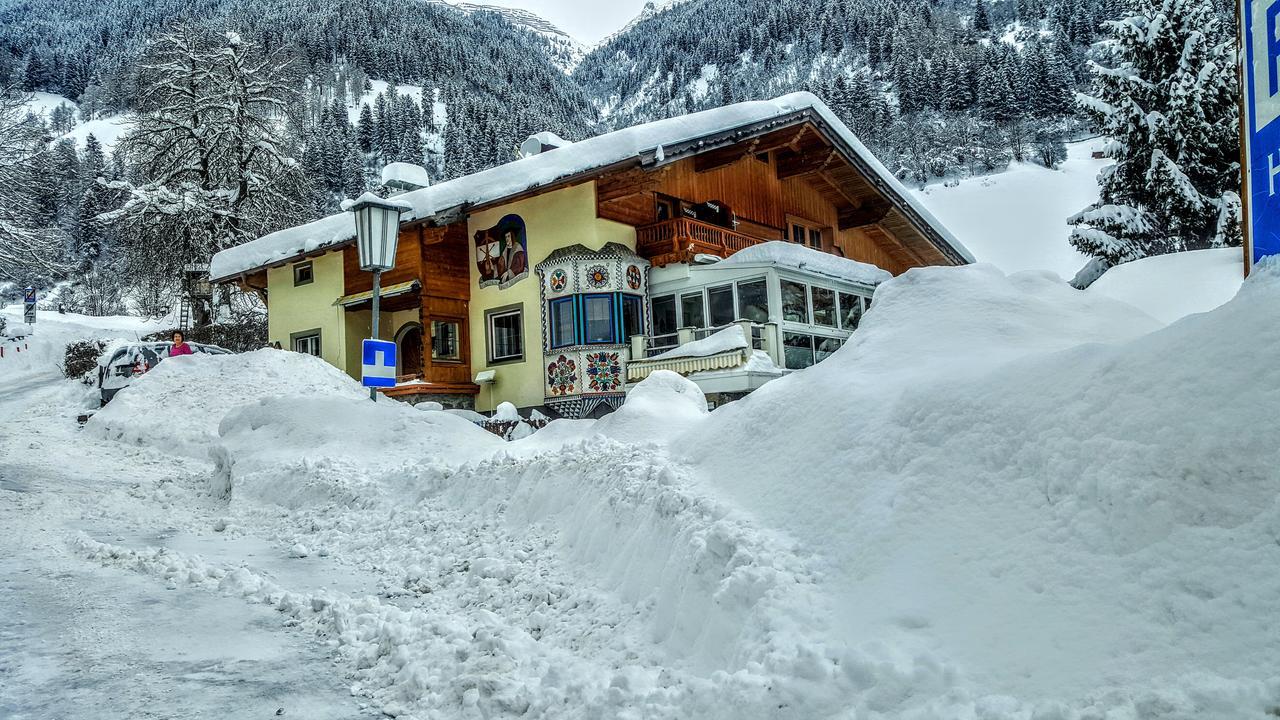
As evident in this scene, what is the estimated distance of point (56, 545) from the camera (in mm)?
6684

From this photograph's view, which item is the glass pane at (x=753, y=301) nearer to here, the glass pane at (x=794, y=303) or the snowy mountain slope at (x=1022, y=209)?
the glass pane at (x=794, y=303)

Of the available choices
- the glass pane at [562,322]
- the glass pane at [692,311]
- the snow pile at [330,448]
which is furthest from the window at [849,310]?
the snow pile at [330,448]

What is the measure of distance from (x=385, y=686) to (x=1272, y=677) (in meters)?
3.67

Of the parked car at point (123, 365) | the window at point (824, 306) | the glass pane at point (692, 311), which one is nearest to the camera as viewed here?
the glass pane at point (692, 311)

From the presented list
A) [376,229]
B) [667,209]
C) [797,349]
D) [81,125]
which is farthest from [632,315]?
[81,125]

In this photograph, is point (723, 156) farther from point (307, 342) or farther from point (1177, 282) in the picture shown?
point (307, 342)

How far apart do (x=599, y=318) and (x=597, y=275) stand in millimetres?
1032

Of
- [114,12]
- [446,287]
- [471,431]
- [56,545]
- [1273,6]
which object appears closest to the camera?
[1273,6]

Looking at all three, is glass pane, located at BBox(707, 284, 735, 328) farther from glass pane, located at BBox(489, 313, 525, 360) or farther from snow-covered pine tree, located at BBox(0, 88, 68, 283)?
snow-covered pine tree, located at BBox(0, 88, 68, 283)

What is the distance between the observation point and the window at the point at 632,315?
63.6ft

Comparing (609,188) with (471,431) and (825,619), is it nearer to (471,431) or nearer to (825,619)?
(471,431)

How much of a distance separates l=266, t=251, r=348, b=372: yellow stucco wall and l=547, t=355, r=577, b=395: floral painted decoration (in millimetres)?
7347

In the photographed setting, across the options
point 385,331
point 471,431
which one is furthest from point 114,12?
point 471,431

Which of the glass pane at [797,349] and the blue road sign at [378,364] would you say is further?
the glass pane at [797,349]
